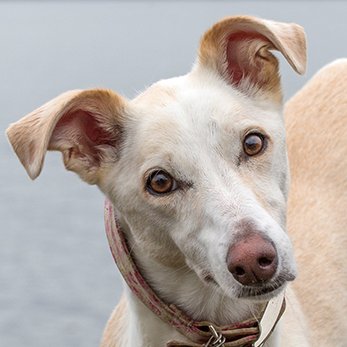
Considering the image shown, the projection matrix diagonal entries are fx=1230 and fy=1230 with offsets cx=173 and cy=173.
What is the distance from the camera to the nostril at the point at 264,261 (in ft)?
12.7

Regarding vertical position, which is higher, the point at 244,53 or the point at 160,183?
the point at 244,53

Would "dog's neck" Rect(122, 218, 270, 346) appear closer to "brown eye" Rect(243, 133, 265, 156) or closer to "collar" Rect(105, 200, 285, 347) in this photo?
"collar" Rect(105, 200, 285, 347)

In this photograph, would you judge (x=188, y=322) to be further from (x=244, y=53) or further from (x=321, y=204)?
(x=321, y=204)

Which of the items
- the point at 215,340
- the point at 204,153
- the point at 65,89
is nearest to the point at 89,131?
the point at 204,153

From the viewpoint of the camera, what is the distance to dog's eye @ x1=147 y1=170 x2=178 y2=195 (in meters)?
4.18

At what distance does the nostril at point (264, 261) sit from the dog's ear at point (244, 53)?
0.85 meters

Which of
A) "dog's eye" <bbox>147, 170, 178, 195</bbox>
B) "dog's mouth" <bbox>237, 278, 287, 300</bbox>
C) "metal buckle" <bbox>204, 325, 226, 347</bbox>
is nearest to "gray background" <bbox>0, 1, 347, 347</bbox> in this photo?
"dog's eye" <bbox>147, 170, 178, 195</bbox>

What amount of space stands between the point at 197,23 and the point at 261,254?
33.8m

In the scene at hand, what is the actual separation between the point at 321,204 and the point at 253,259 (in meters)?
1.74

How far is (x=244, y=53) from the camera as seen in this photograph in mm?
4613

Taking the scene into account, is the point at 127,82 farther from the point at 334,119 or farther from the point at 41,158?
the point at 41,158

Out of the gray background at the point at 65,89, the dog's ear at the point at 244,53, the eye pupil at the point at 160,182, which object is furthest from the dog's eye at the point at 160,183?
the gray background at the point at 65,89

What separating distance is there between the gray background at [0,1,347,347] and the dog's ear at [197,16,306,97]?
49 cm

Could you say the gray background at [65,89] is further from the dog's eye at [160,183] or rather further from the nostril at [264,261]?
the nostril at [264,261]
